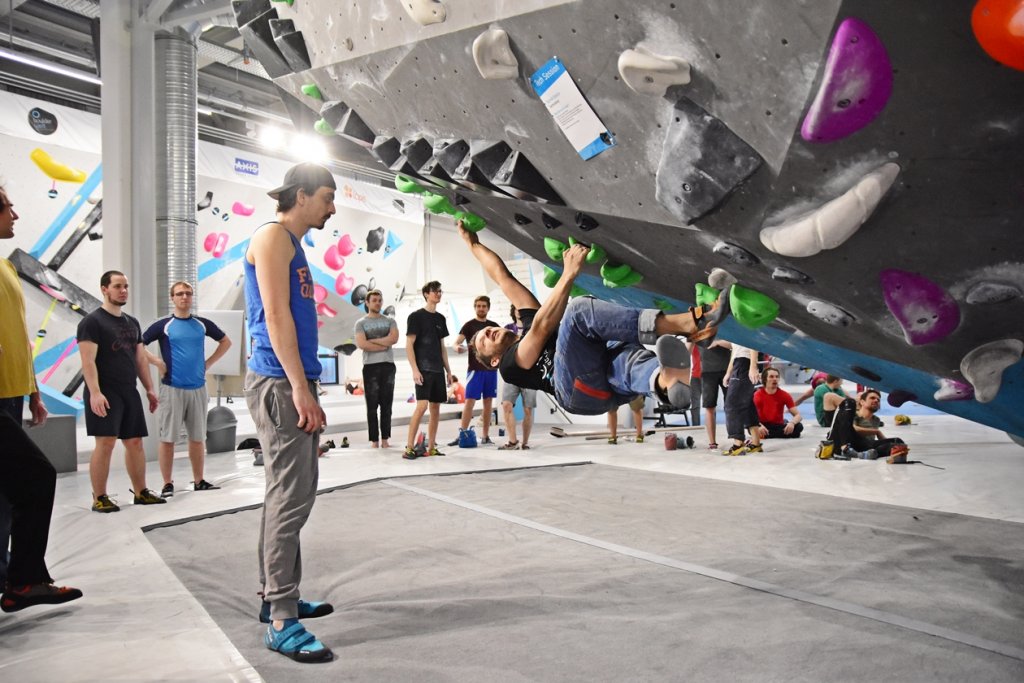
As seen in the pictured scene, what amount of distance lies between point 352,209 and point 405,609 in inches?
503

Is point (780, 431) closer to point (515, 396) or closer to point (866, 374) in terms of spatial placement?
point (515, 396)

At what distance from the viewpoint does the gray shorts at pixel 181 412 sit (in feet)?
15.3

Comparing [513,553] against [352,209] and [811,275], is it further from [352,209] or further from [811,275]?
[352,209]

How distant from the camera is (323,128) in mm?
2693

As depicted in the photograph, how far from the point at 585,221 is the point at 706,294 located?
501 mm

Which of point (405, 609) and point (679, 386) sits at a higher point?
point (679, 386)

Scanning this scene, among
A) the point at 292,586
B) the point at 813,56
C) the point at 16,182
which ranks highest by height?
the point at 16,182

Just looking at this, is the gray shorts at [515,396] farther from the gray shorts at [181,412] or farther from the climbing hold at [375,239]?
the climbing hold at [375,239]

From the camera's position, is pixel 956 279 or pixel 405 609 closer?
pixel 956 279

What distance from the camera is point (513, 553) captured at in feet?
11.1

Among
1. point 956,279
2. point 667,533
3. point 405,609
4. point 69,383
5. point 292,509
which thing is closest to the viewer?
point 956,279

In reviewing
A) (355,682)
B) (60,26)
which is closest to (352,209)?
(60,26)

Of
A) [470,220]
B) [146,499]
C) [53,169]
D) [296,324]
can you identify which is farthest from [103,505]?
[53,169]

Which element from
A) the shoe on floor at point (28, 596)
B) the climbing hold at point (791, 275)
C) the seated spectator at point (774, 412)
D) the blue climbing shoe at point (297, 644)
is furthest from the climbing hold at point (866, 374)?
the seated spectator at point (774, 412)
